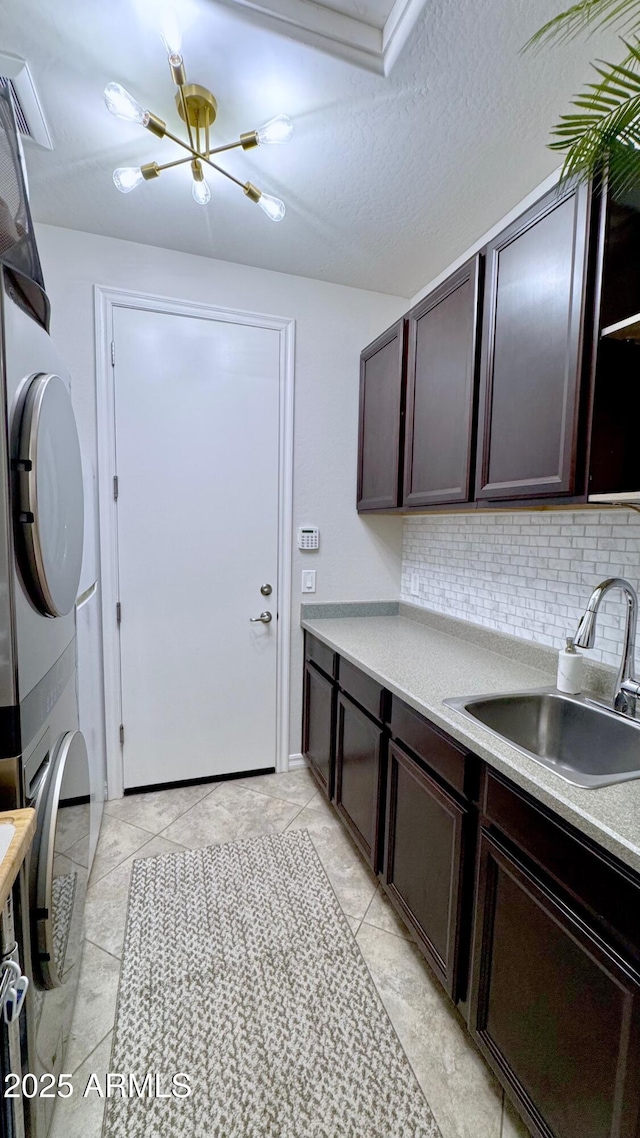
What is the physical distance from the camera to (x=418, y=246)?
204 centimetres

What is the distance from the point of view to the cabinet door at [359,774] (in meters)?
1.61

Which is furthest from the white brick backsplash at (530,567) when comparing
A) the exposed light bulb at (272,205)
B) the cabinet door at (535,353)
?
the exposed light bulb at (272,205)

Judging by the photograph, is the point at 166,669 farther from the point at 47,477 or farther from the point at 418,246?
the point at 418,246

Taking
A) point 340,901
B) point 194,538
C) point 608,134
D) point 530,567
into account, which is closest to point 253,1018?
point 340,901

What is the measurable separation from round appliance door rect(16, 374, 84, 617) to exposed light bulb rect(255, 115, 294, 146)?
934 millimetres

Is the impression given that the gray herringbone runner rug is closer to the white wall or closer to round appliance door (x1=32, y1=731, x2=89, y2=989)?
round appliance door (x1=32, y1=731, x2=89, y2=989)

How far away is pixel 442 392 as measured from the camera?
1748 millimetres

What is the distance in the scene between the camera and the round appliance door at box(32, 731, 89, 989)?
2.87 feet

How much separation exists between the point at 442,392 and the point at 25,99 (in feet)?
5.16

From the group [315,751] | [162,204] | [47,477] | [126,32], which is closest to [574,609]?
[315,751]

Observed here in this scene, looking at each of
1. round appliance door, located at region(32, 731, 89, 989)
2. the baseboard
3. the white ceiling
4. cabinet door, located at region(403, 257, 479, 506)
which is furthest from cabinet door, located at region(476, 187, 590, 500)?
the baseboard

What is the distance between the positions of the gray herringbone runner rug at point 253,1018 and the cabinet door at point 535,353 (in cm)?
156

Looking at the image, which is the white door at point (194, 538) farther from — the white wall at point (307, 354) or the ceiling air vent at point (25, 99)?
the ceiling air vent at point (25, 99)

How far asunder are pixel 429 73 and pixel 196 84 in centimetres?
65
